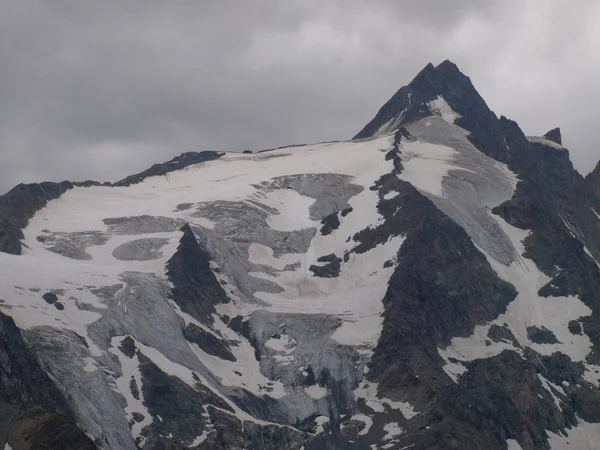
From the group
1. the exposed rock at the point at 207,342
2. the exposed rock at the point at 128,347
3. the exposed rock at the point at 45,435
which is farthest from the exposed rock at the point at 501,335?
the exposed rock at the point at 45,435

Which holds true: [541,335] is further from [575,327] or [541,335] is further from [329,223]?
[329,223]

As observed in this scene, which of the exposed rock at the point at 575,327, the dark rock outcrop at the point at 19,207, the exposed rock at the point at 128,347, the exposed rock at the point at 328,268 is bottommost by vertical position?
the exposed rock at the point at 575,327

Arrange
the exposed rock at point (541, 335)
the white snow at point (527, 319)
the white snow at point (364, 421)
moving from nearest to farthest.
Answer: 1. the white snow at point (364, 421)
2. the white snow at point (527, 319)
3. the exposed rock at point (541, 335)

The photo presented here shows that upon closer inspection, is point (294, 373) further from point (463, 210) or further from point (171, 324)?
point (463, 210)

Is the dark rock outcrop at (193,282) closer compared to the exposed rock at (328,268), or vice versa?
the dark rock outcrop at (193,282)

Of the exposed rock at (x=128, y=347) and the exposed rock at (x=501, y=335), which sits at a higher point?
the exposed rock at (x=128, y=347)

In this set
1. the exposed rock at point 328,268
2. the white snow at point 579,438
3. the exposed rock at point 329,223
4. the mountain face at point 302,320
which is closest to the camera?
the mountain face at point 302,320

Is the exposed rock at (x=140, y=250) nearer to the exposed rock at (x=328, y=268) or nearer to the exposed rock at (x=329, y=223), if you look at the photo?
the exposed rock at (x=328, y=268)

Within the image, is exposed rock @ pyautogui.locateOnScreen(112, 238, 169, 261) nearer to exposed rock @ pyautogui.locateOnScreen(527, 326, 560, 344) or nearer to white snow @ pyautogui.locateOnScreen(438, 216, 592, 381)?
white snow @ pyautogui.locateOnScreen(438, 216, 592, 381)

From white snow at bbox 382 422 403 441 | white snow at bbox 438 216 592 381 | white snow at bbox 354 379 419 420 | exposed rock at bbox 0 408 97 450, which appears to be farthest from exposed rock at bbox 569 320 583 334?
exposed rock at bbox 0 408 97 450

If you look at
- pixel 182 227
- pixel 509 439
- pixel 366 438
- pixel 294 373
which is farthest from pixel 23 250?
pixel 509 439
